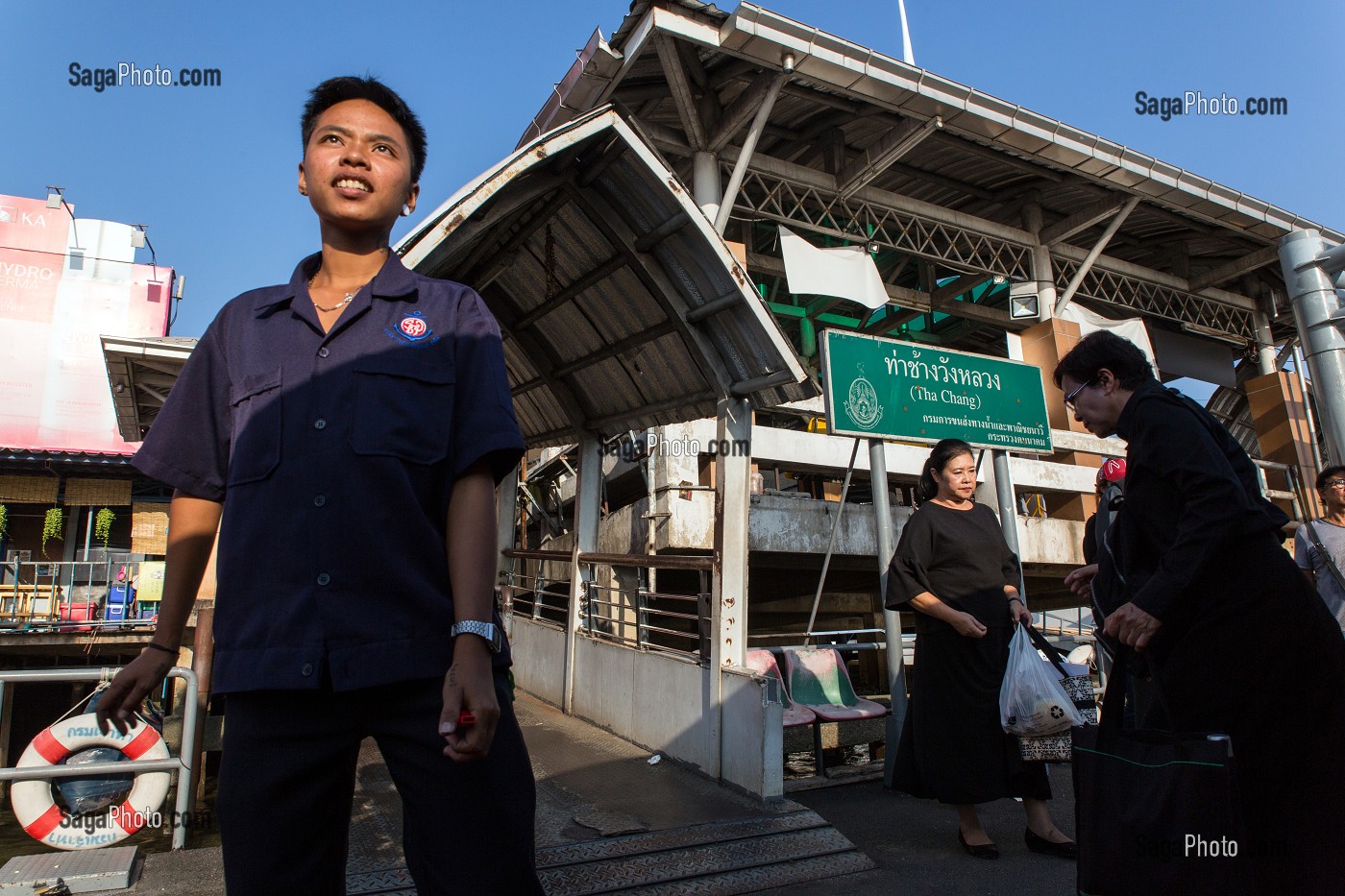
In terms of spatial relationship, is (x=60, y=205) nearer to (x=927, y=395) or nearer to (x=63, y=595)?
(x=63, y=595)

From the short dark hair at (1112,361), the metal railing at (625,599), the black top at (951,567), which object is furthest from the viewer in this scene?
the metal railing at (625,599)

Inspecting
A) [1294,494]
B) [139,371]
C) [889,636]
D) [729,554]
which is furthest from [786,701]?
[1294,494]

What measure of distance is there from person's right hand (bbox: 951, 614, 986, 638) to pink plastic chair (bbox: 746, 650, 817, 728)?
1.61m

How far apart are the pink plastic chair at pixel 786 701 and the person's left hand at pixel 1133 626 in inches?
121

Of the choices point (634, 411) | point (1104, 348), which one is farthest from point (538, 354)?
point (1104, 348)

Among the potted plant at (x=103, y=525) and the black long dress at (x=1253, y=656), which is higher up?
the potted plant at (x=103, y=525)

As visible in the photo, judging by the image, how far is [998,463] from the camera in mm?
6453

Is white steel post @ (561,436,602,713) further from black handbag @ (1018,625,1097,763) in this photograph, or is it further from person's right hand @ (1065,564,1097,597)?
person's right hand @ (1065,564,1097,597)

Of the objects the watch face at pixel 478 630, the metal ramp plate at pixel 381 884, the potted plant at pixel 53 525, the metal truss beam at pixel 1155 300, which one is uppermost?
the metal truss beam at pixel 1155 300

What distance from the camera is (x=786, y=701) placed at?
5719 millimetres

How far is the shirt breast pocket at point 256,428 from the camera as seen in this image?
1.55 meters

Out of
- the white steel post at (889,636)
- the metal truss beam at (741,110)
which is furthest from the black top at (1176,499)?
the metal truss beam at (741,110)

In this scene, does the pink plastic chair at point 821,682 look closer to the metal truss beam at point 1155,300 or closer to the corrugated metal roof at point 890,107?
the corrugated metal roof at point 890,107

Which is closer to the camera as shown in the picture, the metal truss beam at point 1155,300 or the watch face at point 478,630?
the watch face at point 478,630
